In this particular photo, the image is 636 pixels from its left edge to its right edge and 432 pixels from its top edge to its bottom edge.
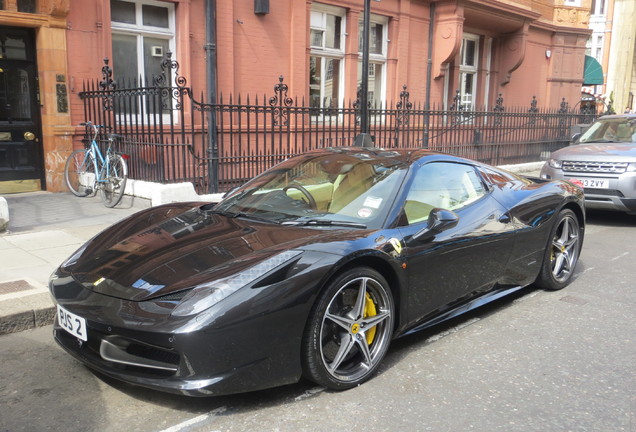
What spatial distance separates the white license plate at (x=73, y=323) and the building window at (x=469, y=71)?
619 inches

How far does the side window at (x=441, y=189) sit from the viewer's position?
12.7 ft

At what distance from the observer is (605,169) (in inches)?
326

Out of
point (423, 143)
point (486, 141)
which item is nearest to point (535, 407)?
point (423, 143)

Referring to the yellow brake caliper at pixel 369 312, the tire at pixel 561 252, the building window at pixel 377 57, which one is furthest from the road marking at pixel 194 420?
the building window at pixel 377 57

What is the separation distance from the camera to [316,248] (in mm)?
3189

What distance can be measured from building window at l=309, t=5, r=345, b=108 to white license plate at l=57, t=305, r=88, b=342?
9738 mm

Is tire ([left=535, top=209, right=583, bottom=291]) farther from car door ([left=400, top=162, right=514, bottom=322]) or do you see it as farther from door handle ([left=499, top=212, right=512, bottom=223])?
car door ([left=400, top=162, right=514, bottom=322])

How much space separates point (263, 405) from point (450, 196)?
214cm

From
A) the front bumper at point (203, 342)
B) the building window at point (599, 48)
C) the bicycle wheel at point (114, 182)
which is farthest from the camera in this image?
the building window at point (599, 48)

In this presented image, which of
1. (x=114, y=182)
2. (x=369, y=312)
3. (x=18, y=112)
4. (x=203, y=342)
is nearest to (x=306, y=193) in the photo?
(x=369, y=312)

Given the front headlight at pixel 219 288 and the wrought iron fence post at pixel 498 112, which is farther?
the wrought iron fence post at pixel 498 112

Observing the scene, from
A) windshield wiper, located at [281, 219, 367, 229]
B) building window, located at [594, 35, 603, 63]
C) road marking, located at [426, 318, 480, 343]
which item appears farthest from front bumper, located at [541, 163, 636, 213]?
building window, located at [594, 35, 603, 63]

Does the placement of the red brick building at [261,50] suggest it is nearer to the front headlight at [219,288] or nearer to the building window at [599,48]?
the front headlight at [219,288]

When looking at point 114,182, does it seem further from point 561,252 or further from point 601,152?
point 601,152
